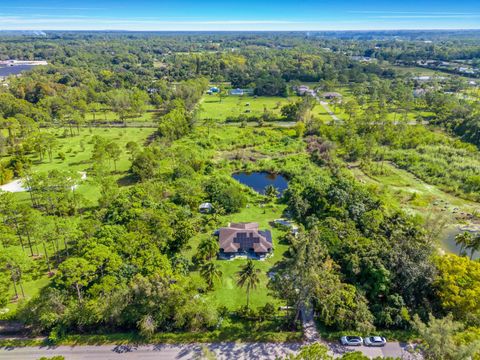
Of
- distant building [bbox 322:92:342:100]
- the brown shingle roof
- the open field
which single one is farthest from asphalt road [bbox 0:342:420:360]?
distant building [bbox 322:92:342:100]

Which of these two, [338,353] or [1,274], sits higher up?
[1,274]

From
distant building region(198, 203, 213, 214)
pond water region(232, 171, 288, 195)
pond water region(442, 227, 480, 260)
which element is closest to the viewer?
pond water region(442, 227, 480, 260)

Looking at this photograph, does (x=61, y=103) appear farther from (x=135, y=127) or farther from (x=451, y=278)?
(x=451, y=278)

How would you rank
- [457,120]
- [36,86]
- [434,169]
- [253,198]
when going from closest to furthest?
[253,198] → [434,169] → [457,120] → [36,86]

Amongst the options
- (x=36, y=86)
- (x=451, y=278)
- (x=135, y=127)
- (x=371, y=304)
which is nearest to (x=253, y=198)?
(x=371, y=304)

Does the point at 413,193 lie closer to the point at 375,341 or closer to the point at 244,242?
the point at 244,242

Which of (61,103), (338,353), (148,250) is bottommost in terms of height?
(338,353)

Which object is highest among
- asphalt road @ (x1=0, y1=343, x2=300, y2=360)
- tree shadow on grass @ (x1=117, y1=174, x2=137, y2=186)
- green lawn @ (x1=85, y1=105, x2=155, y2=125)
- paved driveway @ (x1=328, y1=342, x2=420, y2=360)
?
green lawn @ (x1=85, y1=105, x2=155, y2=125)

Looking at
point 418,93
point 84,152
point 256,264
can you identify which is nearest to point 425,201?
point 256,264

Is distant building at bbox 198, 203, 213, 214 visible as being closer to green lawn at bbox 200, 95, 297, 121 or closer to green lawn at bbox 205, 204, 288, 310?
green lawn at bbox 205, 204, 288, 310
